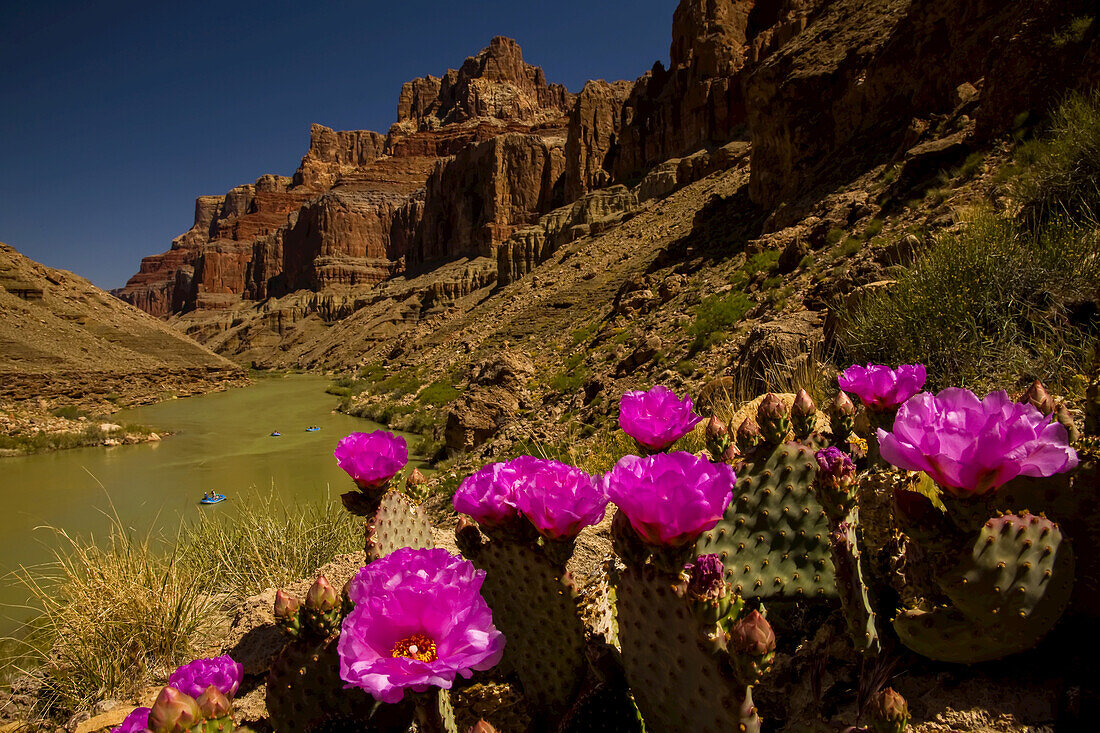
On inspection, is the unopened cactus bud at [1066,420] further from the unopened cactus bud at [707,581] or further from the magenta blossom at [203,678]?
the magenta blossom at [203,678]

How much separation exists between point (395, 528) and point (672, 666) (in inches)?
48.6

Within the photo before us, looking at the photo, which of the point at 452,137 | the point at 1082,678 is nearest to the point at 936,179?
the point at 1082,678

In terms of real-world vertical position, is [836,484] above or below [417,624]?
above

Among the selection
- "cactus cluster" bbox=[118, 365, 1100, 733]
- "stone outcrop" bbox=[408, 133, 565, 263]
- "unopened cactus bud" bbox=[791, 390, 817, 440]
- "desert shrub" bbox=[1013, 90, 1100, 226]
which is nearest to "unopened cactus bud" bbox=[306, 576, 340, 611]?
→ "cactus cluster" bbox=[118, 365, 1100, 733]

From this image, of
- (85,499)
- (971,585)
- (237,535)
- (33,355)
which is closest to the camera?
(971,585)

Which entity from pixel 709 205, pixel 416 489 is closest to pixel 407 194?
pixel 709 205

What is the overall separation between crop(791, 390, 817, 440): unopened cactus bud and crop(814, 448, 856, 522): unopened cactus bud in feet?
1.91

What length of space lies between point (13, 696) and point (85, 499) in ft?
35.0

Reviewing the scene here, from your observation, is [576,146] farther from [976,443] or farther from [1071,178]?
[976,443]

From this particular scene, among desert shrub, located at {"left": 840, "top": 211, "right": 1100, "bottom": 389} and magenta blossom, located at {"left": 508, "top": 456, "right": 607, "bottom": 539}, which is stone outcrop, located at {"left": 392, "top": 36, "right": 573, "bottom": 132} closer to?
desert shrub, located at {"left": 840, "top": 211, "right": 1100, "bottom": 389}

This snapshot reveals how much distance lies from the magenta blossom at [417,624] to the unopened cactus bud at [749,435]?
1305 mm

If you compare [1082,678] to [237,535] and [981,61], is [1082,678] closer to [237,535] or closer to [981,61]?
[237,535]

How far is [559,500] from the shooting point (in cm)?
123

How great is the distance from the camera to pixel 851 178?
13.9 metres
